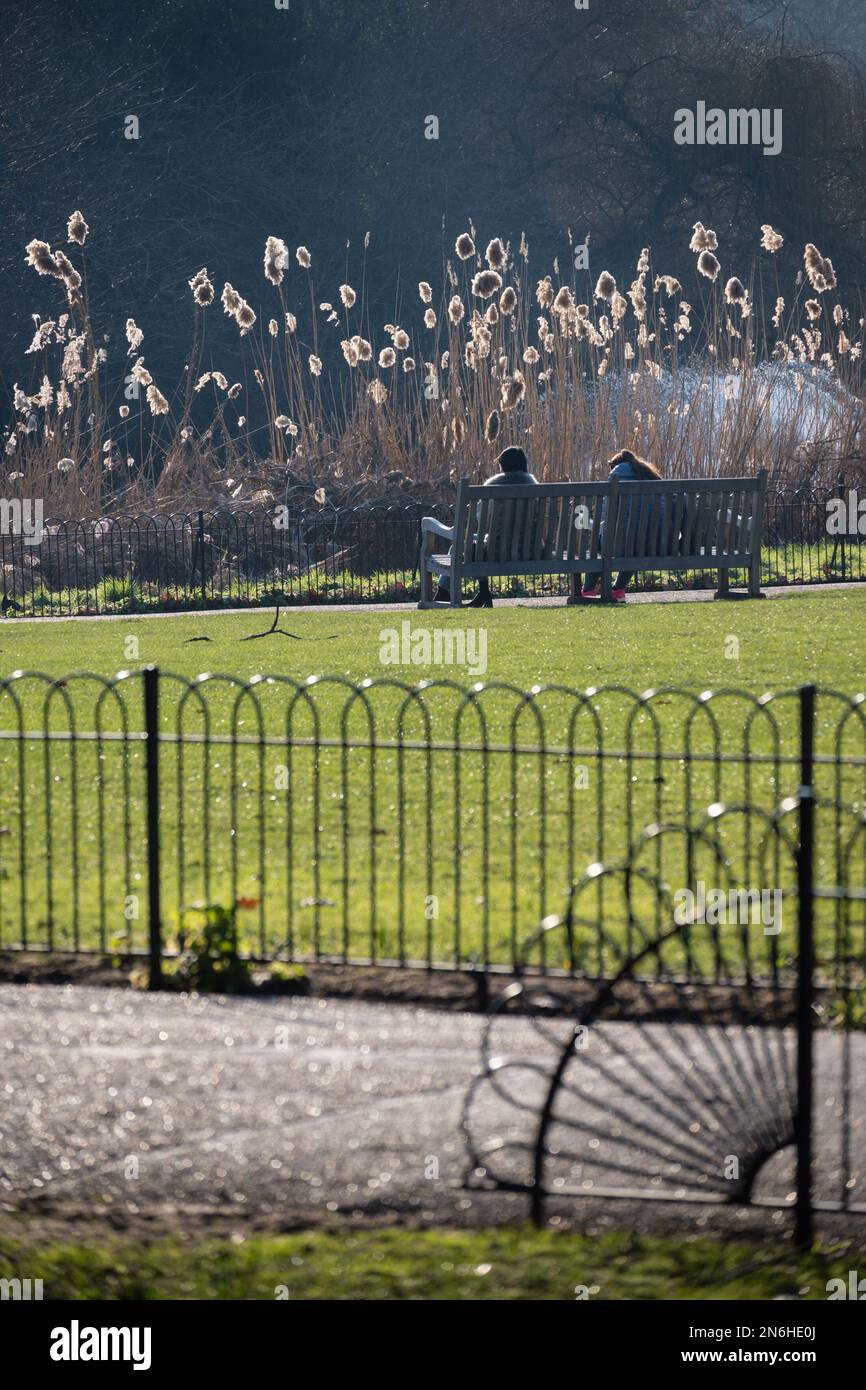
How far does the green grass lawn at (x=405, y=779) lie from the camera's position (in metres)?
6.53

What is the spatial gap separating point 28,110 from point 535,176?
1237 cm

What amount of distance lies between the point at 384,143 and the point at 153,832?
38492mm

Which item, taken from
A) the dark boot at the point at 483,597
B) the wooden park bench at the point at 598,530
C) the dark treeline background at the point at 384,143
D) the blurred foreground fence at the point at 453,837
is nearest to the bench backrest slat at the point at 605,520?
the wooden park bench at the point at 598,530

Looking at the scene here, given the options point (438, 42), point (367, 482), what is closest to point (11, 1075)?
point (367, 482)

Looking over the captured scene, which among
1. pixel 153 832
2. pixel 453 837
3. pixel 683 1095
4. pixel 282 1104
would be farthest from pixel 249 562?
pixel 683 1095

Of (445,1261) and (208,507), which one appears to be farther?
(208,507)

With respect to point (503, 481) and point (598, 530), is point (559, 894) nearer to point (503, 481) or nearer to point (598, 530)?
point (598, 530)

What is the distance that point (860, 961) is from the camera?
582 centimetres

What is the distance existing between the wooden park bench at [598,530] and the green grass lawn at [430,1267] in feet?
39.4

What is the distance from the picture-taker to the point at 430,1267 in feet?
13.2

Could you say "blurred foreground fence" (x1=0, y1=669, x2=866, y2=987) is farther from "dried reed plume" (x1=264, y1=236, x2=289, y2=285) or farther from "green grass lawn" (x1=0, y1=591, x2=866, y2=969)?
"dried reed plume" (x1=264, y1=236, x2=289, y2=285)

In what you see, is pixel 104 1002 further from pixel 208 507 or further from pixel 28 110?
pixel 28 110
